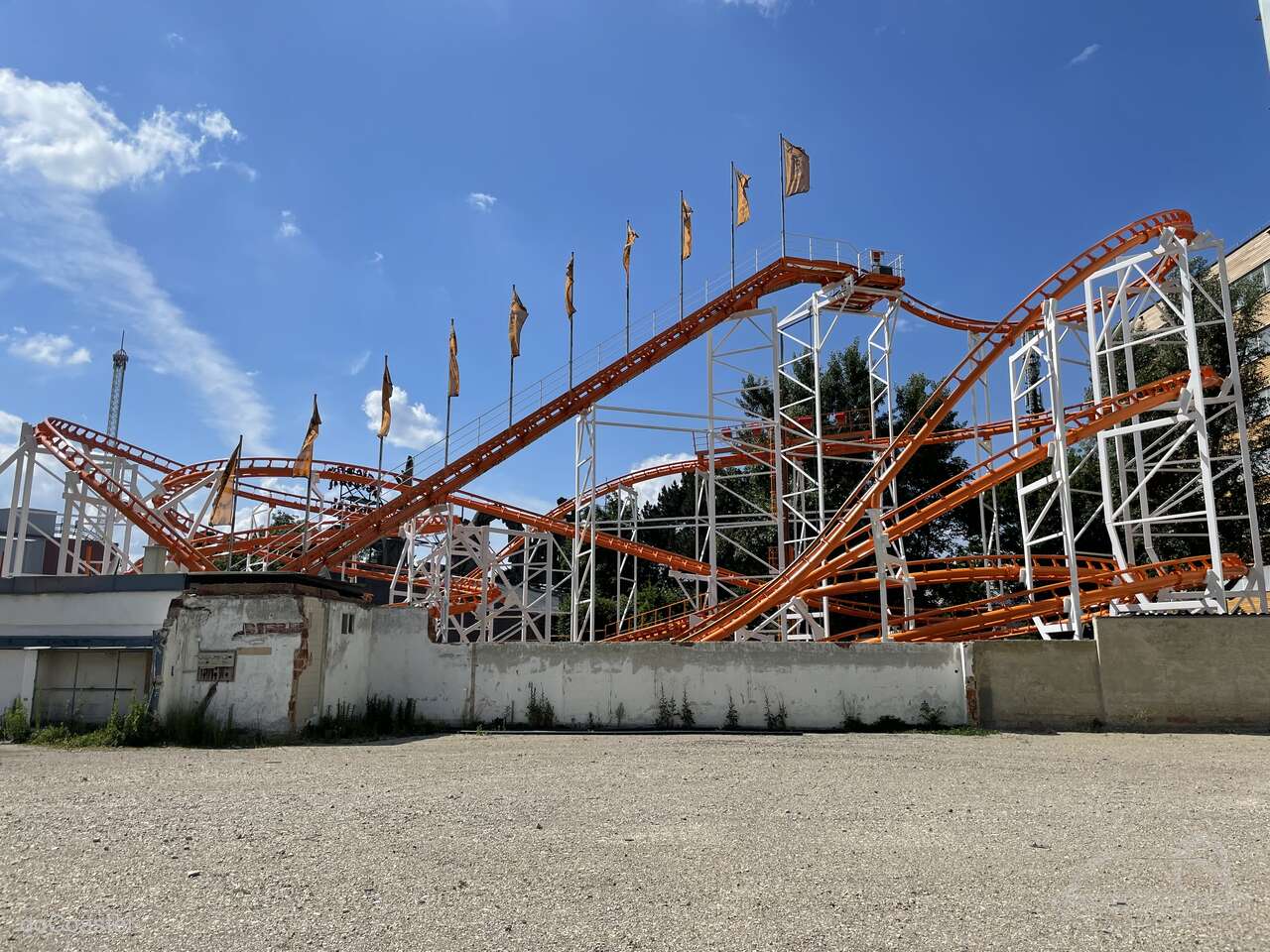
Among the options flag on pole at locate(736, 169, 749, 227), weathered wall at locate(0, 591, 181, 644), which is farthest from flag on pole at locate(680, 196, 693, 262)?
weathered wall at locate(0, 591, 181, 644)

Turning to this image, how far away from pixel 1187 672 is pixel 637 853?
11477mm

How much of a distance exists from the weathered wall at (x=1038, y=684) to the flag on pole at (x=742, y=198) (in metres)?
14.5

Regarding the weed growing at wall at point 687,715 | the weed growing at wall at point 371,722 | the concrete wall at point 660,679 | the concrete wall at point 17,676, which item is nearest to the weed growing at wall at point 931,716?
the concrete wall at point 660,679

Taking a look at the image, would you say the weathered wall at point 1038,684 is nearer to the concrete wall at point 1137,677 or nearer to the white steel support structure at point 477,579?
the concrete wall at point 1137,677

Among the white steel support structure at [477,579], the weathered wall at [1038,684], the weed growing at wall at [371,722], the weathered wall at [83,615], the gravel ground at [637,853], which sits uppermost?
the white steel support structure at [477,579]

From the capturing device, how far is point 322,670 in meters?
14.4

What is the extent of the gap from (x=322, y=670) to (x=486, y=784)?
19.5 ft

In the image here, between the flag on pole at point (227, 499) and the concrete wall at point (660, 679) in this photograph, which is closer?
the concrete wall at point (660, 679)

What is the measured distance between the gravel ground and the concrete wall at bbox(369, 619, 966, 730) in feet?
11.8

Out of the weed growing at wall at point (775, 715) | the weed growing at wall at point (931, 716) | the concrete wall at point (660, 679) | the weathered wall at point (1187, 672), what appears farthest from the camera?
the weed growing at wall at point (775, 715)

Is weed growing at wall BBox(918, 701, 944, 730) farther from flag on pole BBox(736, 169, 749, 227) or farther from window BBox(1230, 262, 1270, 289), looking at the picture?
window BBox(1230, 262, 1270, 289)

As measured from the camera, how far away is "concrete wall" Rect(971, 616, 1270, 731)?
14.0 meters

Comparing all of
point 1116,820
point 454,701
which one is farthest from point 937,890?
point 454,701

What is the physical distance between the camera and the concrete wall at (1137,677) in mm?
14031
